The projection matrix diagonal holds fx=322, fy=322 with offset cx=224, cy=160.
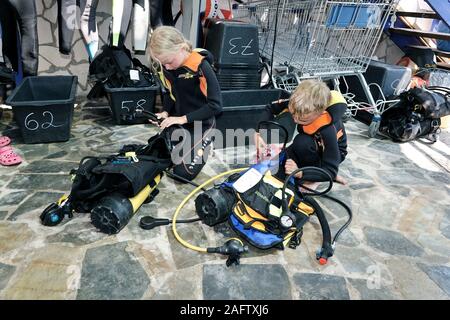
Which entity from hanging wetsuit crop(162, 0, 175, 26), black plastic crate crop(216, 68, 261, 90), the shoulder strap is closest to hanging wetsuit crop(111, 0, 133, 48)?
hanging wetsuit crop(162, 0, 175, 26)

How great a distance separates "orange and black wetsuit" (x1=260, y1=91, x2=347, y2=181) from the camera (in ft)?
6.48

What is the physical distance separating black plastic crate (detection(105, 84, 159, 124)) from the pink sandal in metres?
0.94

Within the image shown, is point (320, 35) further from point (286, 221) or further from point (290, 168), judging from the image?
point (286, 221)

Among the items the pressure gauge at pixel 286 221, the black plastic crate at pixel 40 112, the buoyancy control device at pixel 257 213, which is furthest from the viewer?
the black plastic crate at pixel 40 112

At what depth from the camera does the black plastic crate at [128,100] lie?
3.10m

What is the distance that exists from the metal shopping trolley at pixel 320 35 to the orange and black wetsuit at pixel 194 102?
1.18 metres

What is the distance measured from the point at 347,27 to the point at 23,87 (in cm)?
304

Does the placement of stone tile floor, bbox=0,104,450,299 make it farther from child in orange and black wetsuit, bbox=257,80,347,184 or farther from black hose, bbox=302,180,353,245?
child in orange and black wetsuit, bbox=257,80,347,184

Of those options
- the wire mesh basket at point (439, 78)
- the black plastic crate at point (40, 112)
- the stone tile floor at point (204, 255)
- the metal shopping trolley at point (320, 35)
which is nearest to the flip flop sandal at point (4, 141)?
the black plastic crate at point (40, 112)

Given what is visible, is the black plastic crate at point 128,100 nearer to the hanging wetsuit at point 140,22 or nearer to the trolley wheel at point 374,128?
the hanging wetsuit at point 140,22

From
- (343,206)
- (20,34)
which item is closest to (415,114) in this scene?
(343,206)

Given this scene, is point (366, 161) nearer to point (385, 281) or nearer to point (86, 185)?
point (385, 281)
